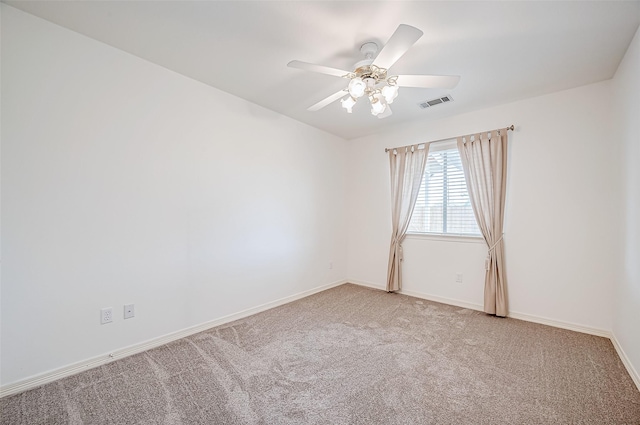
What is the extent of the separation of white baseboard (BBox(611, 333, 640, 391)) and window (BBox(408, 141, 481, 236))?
4.79ft

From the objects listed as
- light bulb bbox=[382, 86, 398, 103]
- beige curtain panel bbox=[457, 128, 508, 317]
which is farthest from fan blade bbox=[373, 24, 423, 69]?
beige curtain panel bbox=[457, 128, 508, 317]

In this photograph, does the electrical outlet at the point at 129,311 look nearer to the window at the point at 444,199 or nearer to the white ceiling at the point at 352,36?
the white ceiling at the point at 352,36

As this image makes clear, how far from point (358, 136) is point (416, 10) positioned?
8.90 ft

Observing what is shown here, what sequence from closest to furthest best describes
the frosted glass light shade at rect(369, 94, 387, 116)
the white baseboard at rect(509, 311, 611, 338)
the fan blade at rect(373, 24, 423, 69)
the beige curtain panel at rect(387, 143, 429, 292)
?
the fan blade at rect(373, 24, 423, 69) → the frosted glass light shade at rect(369, 94, 387, 116) → the white baseboard at rect(509, 311, 611, 338) → the beige curtain panel at rect(387, 143, 429, 292)

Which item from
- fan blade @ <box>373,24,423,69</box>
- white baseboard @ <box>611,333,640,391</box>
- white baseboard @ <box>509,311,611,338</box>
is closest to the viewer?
fan blade @ <box>373,24,423,69</box>

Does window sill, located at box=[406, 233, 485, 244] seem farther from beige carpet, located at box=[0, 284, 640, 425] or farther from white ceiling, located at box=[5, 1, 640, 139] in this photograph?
white ceiling, located at box=[5, 1, 640, 139]

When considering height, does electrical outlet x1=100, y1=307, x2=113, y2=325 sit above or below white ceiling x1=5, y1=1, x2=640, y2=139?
below

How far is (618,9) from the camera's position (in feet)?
5.53

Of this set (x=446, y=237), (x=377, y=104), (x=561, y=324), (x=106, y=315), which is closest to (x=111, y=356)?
(x=106, y=315)

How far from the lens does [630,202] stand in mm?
2082

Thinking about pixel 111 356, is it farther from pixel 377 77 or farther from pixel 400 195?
pixel 400 195

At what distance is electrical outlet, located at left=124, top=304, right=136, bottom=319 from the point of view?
220 centimetres

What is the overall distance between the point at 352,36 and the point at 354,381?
8.10 feet

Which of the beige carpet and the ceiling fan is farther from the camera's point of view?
the ceiling fan
